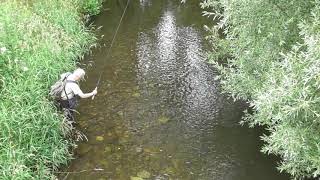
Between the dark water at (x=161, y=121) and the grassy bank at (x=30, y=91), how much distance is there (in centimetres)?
70

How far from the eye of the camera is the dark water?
1009 centimetres

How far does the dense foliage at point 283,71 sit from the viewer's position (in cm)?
746

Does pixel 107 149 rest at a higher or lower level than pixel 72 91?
lower

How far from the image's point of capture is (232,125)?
11.9m

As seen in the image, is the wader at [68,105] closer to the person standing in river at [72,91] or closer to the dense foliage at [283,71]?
the person standing in river at [72,91]

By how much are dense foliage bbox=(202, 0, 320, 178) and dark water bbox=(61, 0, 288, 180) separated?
1.36 metres

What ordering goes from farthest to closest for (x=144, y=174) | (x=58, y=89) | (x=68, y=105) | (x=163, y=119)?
(x=163, y=119)
(x=68, y=105)
(x=58, y=89)
(x=144, y=174)

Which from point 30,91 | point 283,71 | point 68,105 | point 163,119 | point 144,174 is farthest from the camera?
point 163,119

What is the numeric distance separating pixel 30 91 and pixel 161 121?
362cm

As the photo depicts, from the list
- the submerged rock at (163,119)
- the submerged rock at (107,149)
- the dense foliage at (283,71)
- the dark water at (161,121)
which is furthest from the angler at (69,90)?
the dense foliage at (283,71)

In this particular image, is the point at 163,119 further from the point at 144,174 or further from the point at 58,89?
the point at 58,89

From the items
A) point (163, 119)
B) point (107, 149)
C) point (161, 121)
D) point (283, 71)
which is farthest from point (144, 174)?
point (283, 71)

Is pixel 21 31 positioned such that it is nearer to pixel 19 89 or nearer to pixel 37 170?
pixel 19 89

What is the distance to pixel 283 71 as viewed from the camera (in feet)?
26.5
